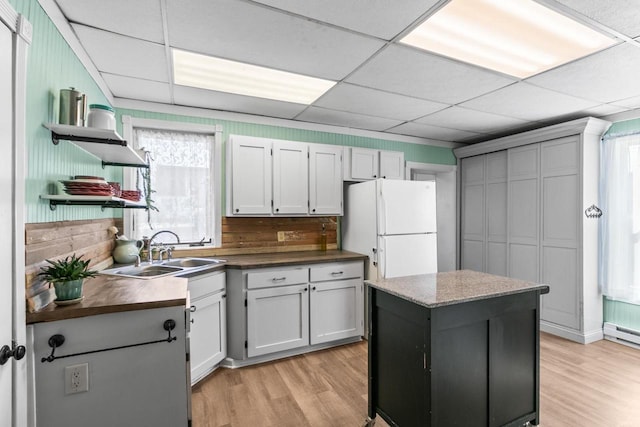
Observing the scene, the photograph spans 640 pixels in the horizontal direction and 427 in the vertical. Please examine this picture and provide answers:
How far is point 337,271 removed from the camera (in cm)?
316

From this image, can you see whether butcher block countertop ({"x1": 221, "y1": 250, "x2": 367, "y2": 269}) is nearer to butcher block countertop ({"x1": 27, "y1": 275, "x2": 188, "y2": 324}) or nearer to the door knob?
butcher block countertop ({"x1": 27, "y1": 275, "x2": 188, "y2": 324})

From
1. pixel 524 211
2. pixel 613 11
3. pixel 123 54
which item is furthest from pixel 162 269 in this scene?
pixel 524 211

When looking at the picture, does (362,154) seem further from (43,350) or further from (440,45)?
(43,350)

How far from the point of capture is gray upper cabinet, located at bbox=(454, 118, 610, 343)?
10.9 feet

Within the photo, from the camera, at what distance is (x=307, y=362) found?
288 centimetres

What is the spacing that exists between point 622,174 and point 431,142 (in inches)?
81.4

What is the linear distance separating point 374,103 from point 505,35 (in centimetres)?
125

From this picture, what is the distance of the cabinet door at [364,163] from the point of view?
3.68 m

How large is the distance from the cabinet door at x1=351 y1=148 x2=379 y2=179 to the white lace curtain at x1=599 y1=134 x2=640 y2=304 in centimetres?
239

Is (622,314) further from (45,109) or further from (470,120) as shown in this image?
(45,109)

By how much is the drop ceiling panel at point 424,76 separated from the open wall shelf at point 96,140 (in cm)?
167

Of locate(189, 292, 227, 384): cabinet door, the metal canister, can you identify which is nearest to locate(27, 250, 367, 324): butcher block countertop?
locate(189, 292, 227, 384): cabinet door

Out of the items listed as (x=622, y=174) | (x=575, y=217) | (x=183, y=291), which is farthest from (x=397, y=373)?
(x=622, y=174)

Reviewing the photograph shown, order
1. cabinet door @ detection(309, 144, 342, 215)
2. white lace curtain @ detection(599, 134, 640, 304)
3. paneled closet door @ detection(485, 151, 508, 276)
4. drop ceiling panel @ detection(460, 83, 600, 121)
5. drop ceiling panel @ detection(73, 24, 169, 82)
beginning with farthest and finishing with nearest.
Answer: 1. paneled closet door @ detection(485, 151, 508, 276)
2. cabinet door @ detection(309, 144, 342, 215)
3. white lace curtain @ detection(599, 134, 640, 304)
4. drop ceiling panel @ detection(460, 83, 600, 121)
5. drop ceiling panel @ detection(73, 24, 169, 82)
